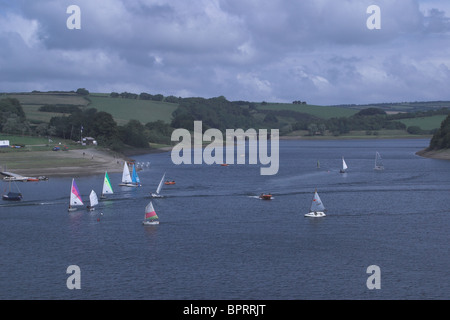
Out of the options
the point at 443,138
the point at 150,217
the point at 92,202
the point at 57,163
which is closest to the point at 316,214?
the point at 150,217

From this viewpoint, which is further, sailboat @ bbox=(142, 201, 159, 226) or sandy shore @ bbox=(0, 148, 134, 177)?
sandy shore @ bbox=(0, 148, 134, 177)

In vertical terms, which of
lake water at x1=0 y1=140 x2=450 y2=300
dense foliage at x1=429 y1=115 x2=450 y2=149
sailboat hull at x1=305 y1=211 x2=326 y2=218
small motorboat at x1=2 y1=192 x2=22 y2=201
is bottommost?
lake water at x1=0 y1=140 x2=450 y2=300

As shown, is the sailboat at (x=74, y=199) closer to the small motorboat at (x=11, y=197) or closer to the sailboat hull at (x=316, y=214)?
the small motorboat at (x=11, y=197)

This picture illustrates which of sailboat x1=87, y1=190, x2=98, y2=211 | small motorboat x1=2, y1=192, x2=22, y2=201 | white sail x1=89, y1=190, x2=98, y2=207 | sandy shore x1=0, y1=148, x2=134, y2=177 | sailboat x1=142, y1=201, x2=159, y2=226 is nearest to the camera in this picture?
sailboat x1=142, y1=201, x2=159, y2=226

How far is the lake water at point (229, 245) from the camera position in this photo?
42.8 metres

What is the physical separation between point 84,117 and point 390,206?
13750 cm

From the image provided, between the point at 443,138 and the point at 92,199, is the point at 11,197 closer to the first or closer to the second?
the point at 92,199

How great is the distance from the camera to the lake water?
4278 cm

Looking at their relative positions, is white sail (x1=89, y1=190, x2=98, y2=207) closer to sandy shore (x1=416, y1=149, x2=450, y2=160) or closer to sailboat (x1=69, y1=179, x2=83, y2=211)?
sailboat (x1=69, y1=179, x2=83, y2=211)

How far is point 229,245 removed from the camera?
177 ft

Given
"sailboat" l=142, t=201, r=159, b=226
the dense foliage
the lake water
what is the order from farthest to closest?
the dense foliage
"sailboat" l=142, t=201, r=159, b=226
the lake water

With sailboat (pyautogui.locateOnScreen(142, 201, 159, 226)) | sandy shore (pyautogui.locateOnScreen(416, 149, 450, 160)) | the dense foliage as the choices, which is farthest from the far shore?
the dense foliage

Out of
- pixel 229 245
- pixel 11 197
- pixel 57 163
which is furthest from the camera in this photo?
pixel 57 163

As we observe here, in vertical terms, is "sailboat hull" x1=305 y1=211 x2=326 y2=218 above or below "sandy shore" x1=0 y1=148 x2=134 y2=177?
below
